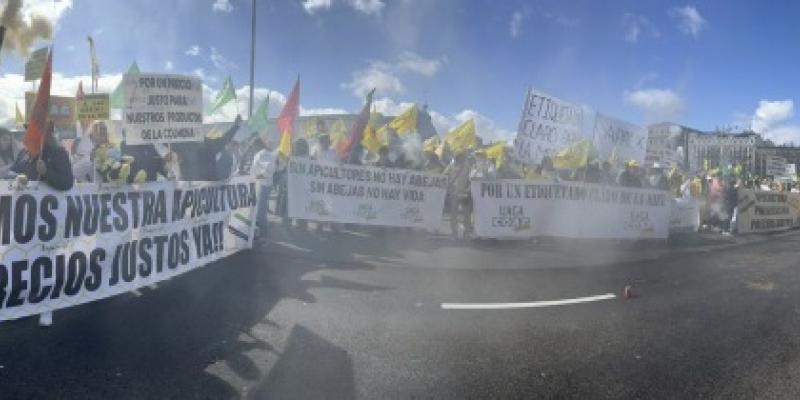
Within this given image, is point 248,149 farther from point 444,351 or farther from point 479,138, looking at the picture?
point 479,138

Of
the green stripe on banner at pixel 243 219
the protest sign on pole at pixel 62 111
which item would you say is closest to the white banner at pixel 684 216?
the green stripe on banner at pixel 243 219

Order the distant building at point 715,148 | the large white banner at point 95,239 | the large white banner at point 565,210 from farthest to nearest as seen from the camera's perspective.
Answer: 1. the distant building at point 715,148
2. the large white banner at point 565,210
3. the large white banner at point 95,239

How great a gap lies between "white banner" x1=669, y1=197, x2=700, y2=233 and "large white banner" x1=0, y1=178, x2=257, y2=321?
12144mm

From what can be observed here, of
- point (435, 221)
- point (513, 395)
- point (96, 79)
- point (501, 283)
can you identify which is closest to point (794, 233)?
point (435, 221)

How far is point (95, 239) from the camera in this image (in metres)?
5.60

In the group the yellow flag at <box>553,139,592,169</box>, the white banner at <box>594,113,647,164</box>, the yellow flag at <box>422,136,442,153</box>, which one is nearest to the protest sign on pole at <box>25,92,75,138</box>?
the yellow flag at <box>422,136,442,153</box>

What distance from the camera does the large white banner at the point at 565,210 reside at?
37.5ft

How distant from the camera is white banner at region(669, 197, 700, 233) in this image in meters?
15.4

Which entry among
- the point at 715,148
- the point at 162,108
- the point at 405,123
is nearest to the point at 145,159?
the point at 162,108

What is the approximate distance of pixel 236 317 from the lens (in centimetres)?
554

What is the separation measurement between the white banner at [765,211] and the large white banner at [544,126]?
A: 6.97m

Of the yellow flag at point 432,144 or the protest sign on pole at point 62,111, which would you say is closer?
the protest sign on pole at point 62,111

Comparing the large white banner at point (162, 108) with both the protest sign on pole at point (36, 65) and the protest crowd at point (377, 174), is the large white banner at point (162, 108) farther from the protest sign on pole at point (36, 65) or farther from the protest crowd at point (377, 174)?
the protest sign on pole at point (36, 65)

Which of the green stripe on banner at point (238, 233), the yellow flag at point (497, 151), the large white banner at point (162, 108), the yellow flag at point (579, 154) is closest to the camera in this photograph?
the large white banner at point (162, 108)
